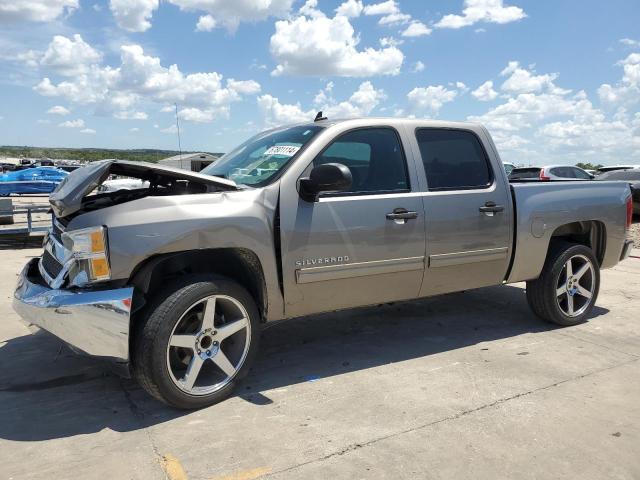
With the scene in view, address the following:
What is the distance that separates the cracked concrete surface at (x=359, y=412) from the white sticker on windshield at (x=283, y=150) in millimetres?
1615

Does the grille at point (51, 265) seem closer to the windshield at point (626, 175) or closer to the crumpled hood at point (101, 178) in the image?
the crumpled hood at point (101, 178)

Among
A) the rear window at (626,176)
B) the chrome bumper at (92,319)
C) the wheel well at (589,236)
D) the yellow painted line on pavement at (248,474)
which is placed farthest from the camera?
the rear window at (626,176)

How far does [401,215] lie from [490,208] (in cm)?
96

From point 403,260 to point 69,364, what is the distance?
2.65 meters

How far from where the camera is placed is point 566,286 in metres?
5.19

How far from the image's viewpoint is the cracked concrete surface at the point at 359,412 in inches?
111

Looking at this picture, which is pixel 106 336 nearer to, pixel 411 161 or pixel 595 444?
pixel 411 161

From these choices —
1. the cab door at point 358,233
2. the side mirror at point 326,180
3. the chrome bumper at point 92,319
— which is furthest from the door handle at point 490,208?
the chrome bumper at point 92,319

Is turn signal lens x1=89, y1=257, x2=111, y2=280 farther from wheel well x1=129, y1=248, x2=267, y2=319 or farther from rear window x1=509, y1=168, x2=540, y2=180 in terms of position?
rear window x1=509, y1=168, x2=540, y2=180

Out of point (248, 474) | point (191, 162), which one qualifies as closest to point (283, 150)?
point (248, 474)

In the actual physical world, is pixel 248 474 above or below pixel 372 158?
below

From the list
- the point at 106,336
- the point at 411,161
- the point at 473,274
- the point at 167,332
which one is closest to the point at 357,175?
the point at 411,161

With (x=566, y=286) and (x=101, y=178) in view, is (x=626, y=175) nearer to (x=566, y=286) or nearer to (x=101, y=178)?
(x=566, y=286)

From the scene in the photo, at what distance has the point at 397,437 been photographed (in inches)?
122
